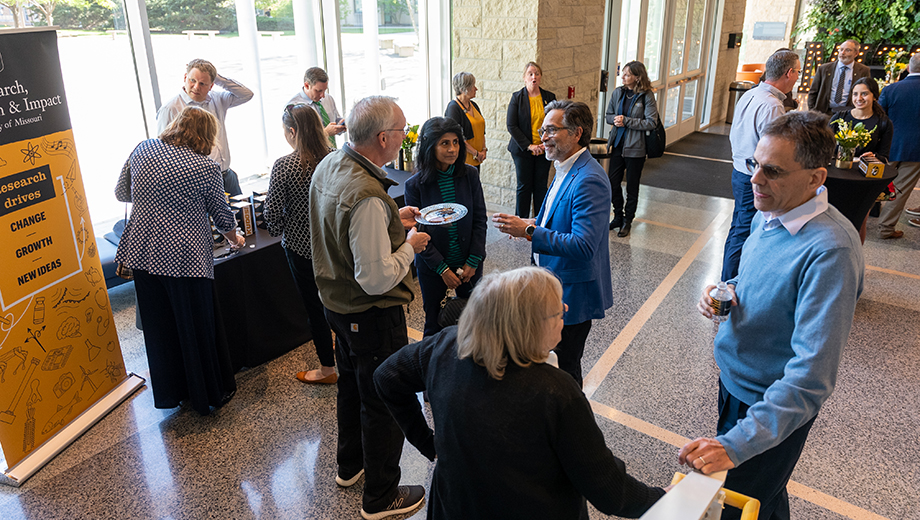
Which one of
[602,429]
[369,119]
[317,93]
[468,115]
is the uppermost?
[369,119]

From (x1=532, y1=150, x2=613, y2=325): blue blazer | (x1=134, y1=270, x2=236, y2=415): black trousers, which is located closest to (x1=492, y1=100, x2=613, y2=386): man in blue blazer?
(x1=532, y1=150, x2=613, y2=325): blue blazer

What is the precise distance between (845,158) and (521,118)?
2851mm

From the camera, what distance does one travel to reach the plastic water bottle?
186cm

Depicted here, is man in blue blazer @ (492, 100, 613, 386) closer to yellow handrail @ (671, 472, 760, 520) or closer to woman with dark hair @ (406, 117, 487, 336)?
woman with dark hair @ (406, 117, 487, 336)

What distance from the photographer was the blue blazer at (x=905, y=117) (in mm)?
5887

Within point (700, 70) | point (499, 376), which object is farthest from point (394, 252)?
point (700, 70)

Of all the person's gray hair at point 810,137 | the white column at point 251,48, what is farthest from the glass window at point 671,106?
the person's gray hair at point 810,137

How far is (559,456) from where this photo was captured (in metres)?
1.40

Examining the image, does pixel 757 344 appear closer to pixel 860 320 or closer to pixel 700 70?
pixel 860 320

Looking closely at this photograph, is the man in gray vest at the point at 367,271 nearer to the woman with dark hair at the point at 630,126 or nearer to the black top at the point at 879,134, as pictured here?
the woman with dark hair at the point at 630,126

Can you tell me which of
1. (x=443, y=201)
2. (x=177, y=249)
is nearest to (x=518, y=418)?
(x=443, y=201)

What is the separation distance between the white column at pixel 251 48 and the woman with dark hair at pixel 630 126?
3.43 metres

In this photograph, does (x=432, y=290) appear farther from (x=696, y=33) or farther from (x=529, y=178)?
(x=696, y=33)

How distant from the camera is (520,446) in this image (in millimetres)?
1381
